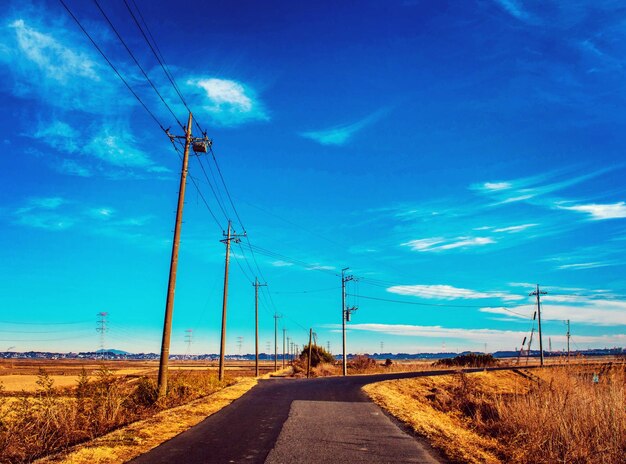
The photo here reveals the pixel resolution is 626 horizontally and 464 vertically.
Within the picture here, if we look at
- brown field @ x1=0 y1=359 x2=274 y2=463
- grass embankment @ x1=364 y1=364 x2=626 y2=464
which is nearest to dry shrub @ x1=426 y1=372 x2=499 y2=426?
grass embankment @ x1=364 y1=364 x2=626 y2=464

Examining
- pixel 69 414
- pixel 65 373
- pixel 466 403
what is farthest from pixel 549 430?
pixel 65 373

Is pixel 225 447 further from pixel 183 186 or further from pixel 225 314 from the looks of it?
pixel 225 314

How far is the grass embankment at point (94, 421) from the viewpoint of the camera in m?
8.48

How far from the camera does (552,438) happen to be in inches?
389

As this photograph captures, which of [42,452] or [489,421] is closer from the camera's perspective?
[42,452]

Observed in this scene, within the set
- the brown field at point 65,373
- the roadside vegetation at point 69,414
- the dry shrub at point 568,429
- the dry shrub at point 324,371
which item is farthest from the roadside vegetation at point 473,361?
the roadside vegetation at point 69,414

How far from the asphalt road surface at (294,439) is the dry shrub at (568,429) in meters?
2.47

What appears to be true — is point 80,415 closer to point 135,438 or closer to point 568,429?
point 135,438

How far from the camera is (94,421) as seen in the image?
11523 mm

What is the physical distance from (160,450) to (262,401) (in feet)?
27.3

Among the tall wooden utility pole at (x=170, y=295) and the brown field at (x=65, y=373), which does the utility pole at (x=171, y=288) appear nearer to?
the tall wooden utility pole at (x=170, y=295)

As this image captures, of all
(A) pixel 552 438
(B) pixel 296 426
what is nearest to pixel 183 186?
(B) pixel 296 426

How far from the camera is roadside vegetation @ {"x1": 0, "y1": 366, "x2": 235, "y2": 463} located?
9.07 m

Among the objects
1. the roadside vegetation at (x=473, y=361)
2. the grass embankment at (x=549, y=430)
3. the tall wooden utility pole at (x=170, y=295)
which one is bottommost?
the roadside vegetation at (x=473, y=361)
